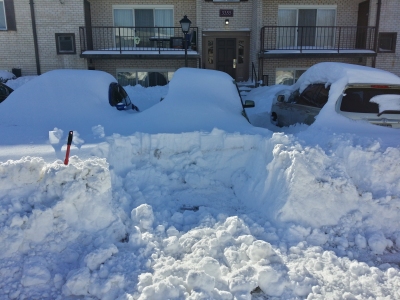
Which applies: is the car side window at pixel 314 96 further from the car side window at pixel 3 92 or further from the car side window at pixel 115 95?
the car side window at pixel 3 92

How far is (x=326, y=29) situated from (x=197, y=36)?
19.0 ft

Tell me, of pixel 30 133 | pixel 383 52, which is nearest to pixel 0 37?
pixel 30 133

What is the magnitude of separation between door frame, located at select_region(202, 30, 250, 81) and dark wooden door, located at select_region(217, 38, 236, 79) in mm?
158

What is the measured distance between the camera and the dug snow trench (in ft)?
11.1

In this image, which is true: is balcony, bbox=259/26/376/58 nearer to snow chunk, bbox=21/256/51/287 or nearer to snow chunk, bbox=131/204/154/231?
Result: snow chunk, bbox=131/204/154/231

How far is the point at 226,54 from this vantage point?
54.1 feet

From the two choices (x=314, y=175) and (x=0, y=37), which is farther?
(x=0, y=37)

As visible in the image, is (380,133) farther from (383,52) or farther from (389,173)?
(383,52)

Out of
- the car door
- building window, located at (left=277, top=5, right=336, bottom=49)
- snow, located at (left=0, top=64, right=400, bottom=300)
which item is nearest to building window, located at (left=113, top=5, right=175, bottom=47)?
building window, located at (left=277, top=5, right=336, bottom=49)

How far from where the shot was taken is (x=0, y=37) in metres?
15.0

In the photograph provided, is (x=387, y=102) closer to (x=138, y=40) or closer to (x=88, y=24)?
(x=138, y=40)

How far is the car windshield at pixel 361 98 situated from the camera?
622 cm

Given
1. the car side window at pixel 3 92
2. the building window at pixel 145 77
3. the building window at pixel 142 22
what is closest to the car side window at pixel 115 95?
the car side window at pixel 3 92

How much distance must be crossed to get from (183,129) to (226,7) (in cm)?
1148
